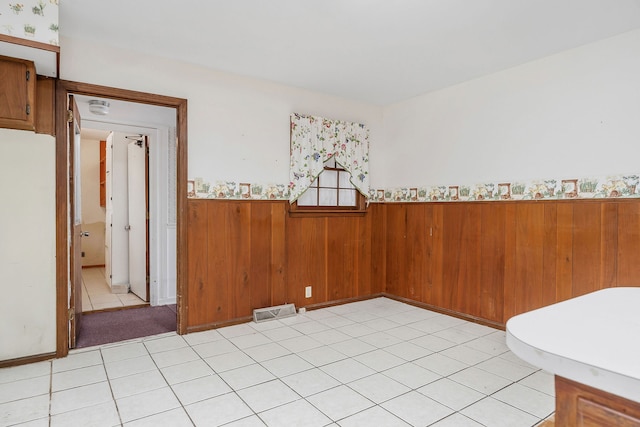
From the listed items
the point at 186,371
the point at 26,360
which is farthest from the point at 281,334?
the point at 26,360

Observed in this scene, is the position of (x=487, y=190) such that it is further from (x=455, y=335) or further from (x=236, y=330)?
(x=236, y=330)

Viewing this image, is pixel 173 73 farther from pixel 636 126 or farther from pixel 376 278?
pixel 636 126

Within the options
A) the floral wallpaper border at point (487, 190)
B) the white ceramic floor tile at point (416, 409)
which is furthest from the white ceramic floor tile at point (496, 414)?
the floral wallpaper border at point (487, 190)

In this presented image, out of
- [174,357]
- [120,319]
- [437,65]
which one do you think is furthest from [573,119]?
[120,319]

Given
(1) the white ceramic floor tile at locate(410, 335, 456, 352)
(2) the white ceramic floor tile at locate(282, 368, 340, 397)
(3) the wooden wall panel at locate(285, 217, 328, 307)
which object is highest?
(3) the wooden wall panel at locate(285, 217, 328, 307)

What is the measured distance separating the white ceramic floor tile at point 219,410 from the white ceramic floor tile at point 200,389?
0.06m

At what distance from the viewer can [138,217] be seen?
15.8 feet

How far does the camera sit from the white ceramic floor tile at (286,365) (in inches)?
102

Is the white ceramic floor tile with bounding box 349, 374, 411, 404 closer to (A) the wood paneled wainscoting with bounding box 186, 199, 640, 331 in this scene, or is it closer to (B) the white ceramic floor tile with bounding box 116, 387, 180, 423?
(B) the white ceramic floor tile with bounding box 116, 387, 180, 423

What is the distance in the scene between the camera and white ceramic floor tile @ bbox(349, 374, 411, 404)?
2.26 metres

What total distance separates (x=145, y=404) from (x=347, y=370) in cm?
132

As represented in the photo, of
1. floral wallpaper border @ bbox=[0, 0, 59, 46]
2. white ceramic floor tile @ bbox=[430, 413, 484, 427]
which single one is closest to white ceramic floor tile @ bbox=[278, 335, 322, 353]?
white ceramic floor tile @ bbox=[430, 413, 484, 427]

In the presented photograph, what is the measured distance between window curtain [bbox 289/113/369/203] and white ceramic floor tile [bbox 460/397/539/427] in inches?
101

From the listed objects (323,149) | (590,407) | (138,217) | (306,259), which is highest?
(323,149)
